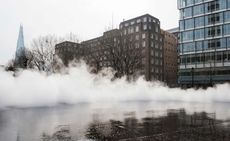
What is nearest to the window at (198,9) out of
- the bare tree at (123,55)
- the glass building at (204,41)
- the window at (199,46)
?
the glass building at (204,41)

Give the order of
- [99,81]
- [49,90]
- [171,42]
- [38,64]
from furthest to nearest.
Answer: [171,42] → [38,64] → [99,81] → [49,90]

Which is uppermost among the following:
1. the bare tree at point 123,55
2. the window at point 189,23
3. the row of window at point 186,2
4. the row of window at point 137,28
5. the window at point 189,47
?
the row of window at point 186,2

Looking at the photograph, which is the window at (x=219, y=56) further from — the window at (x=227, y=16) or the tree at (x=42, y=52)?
the tree at (x=42, y=52)

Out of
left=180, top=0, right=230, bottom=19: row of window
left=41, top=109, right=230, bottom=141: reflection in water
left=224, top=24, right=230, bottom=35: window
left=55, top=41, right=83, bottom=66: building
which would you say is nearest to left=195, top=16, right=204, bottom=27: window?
left=180, top=0, right=230, bottom=19: row of window

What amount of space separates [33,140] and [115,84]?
77.1ft

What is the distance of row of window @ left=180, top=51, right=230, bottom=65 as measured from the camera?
6550 cm

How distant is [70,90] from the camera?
23219 millimetres

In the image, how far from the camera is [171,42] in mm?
117875

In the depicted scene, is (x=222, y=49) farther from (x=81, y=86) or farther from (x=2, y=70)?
(x=2, y=70)

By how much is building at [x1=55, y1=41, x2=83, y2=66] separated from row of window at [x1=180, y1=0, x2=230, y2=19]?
3671 cm

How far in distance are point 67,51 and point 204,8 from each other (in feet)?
134

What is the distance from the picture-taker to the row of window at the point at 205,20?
66344mm

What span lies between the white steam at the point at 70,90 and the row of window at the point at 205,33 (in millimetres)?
36700

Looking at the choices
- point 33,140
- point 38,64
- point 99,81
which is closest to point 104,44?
point 38,64
